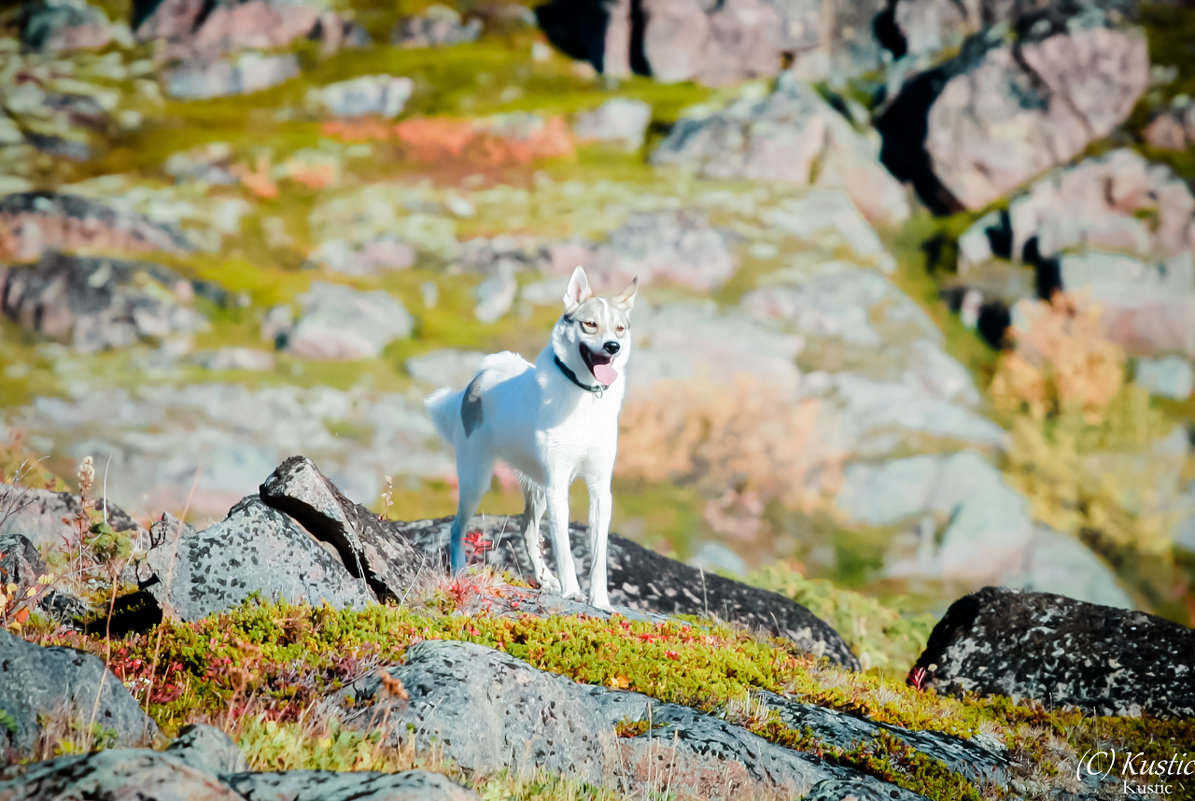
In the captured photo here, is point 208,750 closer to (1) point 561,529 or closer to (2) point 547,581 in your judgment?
(1) point 561,529

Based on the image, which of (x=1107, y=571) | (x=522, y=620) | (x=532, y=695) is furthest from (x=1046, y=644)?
(x=1107, y=571)

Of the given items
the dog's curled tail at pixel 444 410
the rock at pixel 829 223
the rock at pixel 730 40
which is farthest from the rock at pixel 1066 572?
the rock at pixel 730 40

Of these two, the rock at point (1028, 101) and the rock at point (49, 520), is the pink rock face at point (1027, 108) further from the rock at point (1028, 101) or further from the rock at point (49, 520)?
the rock at point (49, 520)

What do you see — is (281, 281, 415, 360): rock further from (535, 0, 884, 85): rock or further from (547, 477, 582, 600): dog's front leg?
(535, 0, 884, 85): rock

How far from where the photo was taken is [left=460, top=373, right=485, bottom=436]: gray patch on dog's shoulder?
1000 cm

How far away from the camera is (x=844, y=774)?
245 inches

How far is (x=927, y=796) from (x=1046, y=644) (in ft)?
16.9

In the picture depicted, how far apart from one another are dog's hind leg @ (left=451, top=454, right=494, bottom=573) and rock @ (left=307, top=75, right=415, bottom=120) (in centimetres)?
4492

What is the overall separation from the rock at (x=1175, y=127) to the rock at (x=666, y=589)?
46.8 metres

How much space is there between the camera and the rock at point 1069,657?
10016mm

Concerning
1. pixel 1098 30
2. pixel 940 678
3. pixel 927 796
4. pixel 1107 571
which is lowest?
pixel 1107 571

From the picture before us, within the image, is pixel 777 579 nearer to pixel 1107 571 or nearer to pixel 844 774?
pixel 844 774

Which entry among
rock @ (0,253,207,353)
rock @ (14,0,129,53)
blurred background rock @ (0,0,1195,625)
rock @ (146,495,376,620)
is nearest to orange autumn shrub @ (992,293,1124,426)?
blurred background rock @ (0,0,1195,625)

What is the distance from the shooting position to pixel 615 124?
49469 millimetres
